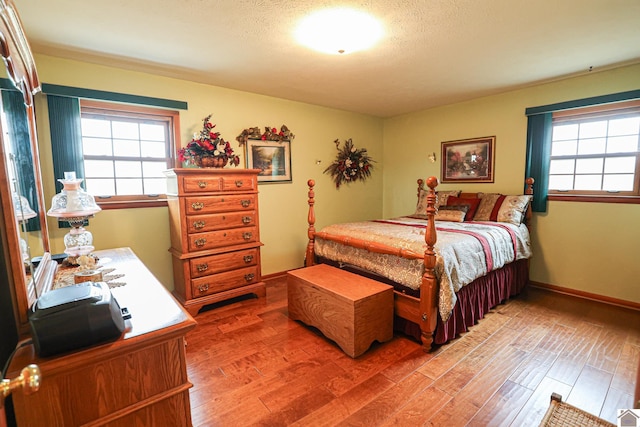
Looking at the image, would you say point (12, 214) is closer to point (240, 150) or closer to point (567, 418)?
point (567, 418)

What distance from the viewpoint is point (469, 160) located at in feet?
13.5

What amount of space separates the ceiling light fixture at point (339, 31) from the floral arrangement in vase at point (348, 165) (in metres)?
2.17

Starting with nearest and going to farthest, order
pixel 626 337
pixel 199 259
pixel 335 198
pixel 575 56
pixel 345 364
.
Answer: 1. pixel 345 364
2. pixel 626 337
3. pixel 575 56
4. pixel 199 259
5. pixel 335 198

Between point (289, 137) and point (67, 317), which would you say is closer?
point (67, 317)

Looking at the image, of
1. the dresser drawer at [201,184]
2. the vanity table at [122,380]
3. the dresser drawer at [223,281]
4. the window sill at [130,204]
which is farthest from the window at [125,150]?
the vanity table at [122,380]

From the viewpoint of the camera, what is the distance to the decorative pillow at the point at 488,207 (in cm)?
354

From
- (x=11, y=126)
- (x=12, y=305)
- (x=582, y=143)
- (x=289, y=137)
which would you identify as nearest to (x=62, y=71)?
(x=11, y=126)

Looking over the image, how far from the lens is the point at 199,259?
2.96 m

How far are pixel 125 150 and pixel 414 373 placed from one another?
3.34m

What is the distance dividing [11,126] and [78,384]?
1.09 m

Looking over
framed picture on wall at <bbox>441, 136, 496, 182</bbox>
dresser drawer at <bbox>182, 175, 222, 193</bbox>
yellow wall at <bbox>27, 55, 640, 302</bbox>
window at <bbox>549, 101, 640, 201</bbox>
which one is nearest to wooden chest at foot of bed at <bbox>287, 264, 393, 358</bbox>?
dresser drawer at <bbox>182, 175, 222, 193</bbox>

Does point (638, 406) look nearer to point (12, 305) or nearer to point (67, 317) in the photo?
point (67, 317)

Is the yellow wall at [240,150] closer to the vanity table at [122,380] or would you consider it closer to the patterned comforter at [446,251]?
the patterned comforter at [446,251]

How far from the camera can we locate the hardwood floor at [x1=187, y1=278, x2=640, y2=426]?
171cm
